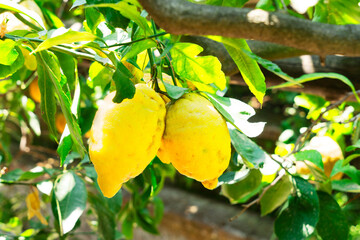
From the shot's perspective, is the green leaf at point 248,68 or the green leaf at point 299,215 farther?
the green leaf at point 299,215

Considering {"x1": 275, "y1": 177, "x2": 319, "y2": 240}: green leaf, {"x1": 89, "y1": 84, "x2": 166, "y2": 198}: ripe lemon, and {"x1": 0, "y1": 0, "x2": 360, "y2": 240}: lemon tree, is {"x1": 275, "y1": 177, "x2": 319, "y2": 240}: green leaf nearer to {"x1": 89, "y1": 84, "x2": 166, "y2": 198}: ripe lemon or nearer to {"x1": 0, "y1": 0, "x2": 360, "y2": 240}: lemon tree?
{"x1": 0, "y1": 0, "x2": 360, "y2": 240}: lemon tree

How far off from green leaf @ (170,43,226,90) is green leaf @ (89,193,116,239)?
49 centimetres

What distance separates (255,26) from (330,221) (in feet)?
1.41

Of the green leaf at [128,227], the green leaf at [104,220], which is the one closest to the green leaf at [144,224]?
the green leaf at [128,227]

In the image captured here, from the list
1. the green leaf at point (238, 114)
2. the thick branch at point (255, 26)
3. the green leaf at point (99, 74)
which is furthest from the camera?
the green leaf at point (99, 74)

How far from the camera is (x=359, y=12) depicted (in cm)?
41

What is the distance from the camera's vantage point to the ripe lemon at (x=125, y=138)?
35 cm

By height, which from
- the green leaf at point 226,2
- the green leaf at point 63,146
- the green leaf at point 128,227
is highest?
the green leaf at point 226,2

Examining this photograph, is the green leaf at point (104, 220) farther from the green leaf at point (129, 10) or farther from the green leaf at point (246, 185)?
the green leaf at point (129, 10)

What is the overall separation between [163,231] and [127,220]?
1.01 metres

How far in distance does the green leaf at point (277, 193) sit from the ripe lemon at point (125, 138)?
36cm

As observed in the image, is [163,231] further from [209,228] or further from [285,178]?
[285,178]

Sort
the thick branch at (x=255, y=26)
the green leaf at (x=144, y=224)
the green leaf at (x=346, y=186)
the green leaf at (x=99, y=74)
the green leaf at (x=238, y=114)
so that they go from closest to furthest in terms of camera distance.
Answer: the thick branch at (x=255, y=26) → the green leaf at (x=238, y=114) → the green leaf at (x=99, y=74) → the green leaf at (x=346, y=186) → the green leaf at (x=144, y=224)

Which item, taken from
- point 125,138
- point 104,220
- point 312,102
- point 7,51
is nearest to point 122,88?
point 125,138
